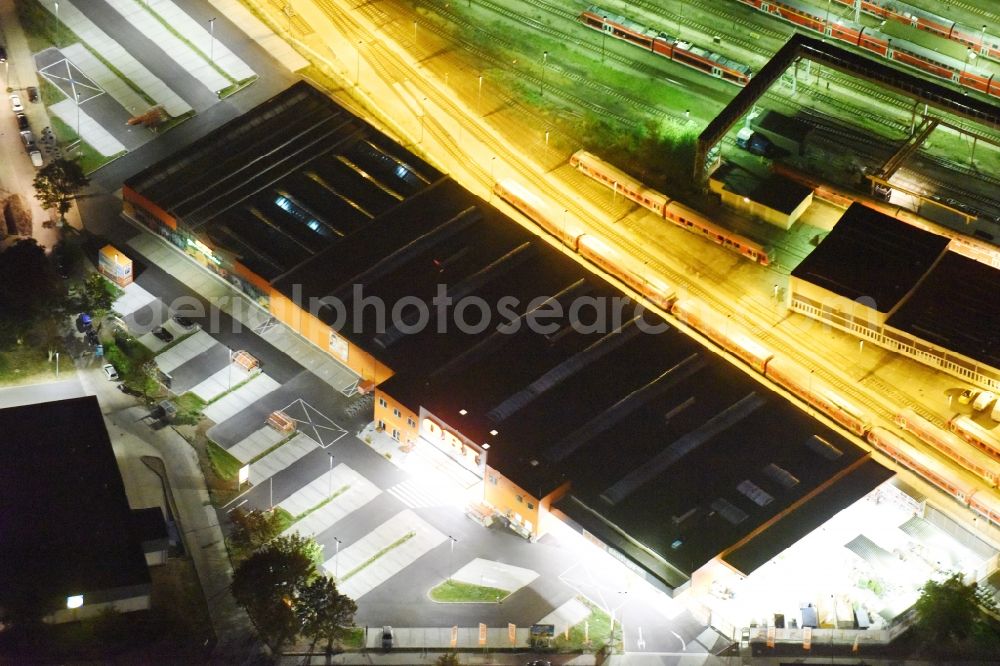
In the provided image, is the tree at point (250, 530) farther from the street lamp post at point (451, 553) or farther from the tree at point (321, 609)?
the street lamp post at point (451, 553)

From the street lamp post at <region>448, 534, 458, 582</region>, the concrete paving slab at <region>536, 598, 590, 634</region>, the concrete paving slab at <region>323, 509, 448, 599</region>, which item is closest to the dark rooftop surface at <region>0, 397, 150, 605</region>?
the concrete paving slab at <region>323, 509, 448, 599</region>

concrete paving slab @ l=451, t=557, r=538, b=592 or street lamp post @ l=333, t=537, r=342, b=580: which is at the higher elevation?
street lamp post @ l=333, t=537, r=342, b=580

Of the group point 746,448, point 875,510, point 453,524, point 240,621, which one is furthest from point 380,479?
point 875,510

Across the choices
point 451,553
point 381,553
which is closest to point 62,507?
point 381,553

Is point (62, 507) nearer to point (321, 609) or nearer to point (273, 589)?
point (273, 589)

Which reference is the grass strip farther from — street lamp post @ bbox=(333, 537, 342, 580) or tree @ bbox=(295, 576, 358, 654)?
tree @ bbox=(295, 576, 358, 654)

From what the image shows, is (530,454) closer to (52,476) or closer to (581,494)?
(581,494)
